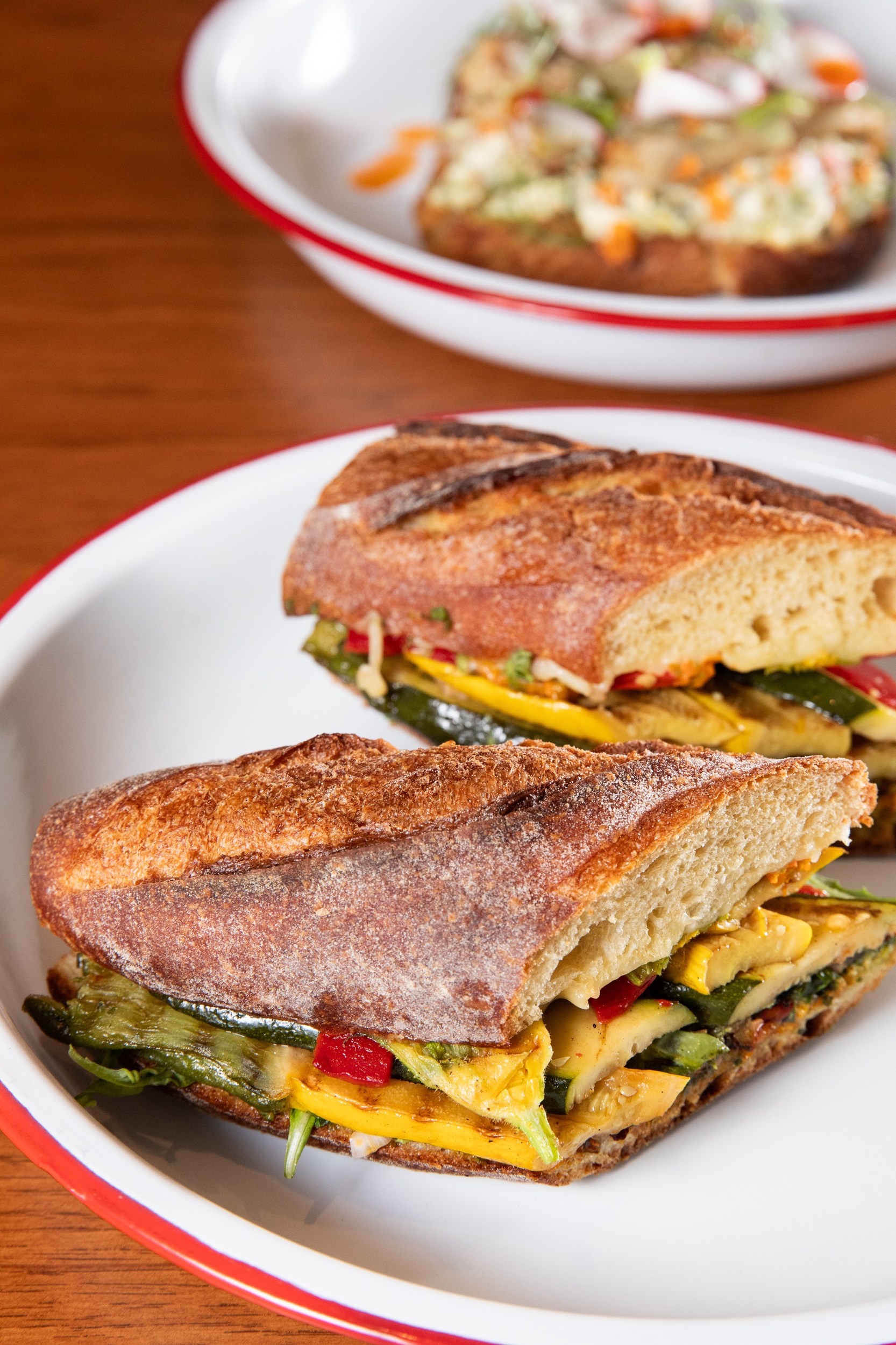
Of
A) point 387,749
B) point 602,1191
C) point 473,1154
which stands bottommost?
point 602,1191

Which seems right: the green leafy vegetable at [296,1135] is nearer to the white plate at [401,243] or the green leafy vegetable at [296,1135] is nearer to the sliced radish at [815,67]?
the white plate at [401,243]

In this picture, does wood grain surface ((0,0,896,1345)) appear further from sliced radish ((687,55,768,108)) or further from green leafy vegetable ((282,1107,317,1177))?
green leafy vegetable ((282,1107,317,1177))

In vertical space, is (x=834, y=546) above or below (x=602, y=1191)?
above

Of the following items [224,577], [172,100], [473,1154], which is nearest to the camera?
[473,1154]

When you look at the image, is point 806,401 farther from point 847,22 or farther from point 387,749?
point 847,22

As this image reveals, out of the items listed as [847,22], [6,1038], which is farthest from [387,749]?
[847,22]

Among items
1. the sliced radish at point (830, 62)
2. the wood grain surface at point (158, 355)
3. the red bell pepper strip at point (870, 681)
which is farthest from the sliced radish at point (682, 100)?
the red bell pepper strip at point (870, 681)

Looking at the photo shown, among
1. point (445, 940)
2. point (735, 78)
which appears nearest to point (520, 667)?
point (445, 940)

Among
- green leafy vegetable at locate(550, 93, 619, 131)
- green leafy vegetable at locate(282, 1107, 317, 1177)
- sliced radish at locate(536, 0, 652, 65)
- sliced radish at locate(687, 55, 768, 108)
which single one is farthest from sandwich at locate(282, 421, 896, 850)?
sliced radish at locate(536, 0, 652, 65)

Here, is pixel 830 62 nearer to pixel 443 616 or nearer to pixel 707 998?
pixel 443 616
